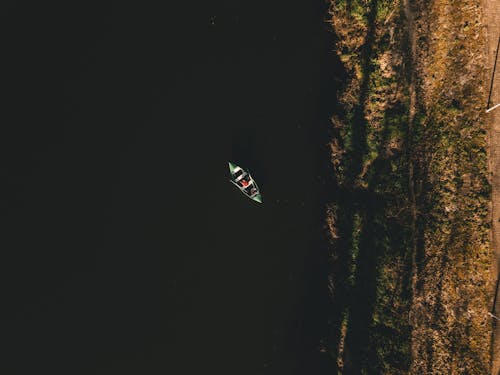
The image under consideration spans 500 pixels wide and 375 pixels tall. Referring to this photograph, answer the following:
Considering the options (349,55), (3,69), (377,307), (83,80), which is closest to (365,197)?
(377,307)

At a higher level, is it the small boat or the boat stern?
the small boat

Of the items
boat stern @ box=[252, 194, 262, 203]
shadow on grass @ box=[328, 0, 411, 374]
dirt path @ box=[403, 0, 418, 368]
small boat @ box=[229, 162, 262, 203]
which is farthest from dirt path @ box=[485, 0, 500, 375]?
small boat @ box=[229, 162, 262, 203]

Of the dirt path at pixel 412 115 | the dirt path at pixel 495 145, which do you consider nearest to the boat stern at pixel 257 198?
the dirt path at pixel 412 115

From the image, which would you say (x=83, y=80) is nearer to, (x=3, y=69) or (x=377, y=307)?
(x=3, y=69)

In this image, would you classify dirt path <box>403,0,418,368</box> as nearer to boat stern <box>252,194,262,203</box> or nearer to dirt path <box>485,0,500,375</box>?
dirt path <box>485,0,500,375</box>

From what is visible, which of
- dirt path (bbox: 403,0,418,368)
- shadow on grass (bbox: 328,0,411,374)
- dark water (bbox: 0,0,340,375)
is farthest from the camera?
dark water (bbox: 0,0,340,375)

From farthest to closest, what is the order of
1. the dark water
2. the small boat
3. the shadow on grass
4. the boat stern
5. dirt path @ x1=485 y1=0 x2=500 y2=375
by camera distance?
the dark water → the boat stern → the small boat → the shadow on grass → dirt path @ x1=485 y1=0 x2=500 y2=375
